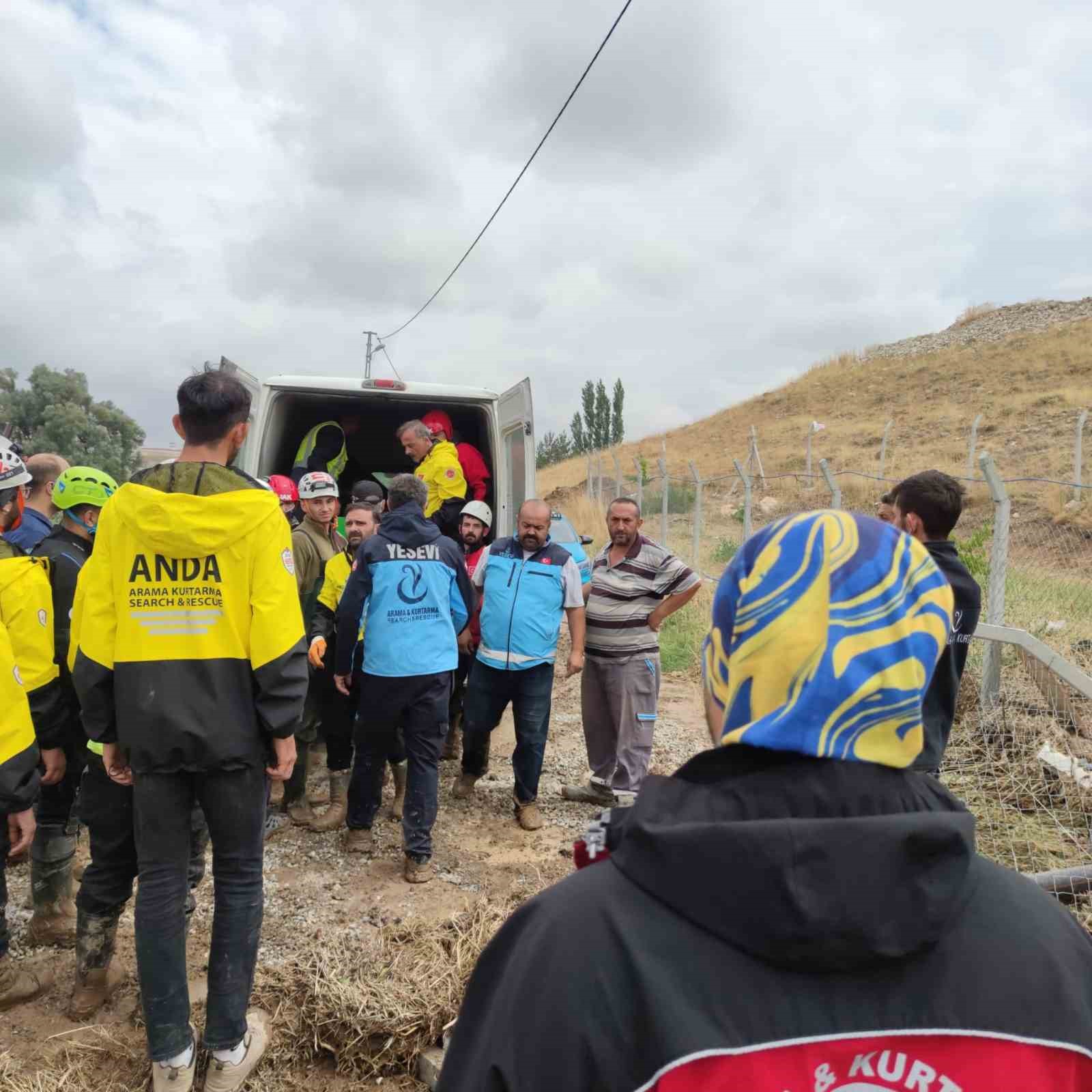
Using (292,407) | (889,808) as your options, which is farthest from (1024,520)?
(889,808)

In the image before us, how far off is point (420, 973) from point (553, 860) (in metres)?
1.46

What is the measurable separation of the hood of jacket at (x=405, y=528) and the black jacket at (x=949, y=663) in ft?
7.38

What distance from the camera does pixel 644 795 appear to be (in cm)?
87

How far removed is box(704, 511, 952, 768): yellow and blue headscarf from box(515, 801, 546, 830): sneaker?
3.84 metres

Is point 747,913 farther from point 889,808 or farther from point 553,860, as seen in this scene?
point 553,860

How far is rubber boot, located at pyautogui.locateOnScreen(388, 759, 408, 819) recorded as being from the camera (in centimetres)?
455

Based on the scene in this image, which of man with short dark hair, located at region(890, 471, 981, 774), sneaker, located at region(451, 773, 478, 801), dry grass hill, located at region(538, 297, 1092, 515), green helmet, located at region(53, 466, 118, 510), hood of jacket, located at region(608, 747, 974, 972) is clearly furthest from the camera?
dry grass hill, located at region(538, 297, 1092, 515)

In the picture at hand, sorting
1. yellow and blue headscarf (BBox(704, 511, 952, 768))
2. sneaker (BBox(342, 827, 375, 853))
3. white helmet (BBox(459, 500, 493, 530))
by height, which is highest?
white helmet (BBox(459, 500, 493, 530))

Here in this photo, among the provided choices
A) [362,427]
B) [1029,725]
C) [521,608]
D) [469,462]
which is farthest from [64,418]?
[1029,725]

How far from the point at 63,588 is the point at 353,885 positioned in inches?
73.1

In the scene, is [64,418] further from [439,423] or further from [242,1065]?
[242,1065]

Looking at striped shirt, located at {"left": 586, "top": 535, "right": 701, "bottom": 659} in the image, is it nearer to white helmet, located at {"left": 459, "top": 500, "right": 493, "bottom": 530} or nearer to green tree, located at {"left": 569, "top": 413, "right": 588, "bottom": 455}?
white helmet, located at {"left": 459, "top": 500, "right": 493, "bottom": 530}

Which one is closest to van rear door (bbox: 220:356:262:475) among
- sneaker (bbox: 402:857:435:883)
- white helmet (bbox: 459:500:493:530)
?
white helmet (bbox: 459:500:493:530)

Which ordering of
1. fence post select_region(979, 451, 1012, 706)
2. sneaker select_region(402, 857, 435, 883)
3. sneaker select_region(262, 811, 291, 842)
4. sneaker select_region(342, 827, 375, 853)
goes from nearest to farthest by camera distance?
1. sneaker select_region(402, 857, 435, 883)
2. sneaker select_region(342, 827, 375, 853)
3. sneaker select_region(262, 811, 291, 842)
4. fence post select_region(979, 451, 1012, 706)
